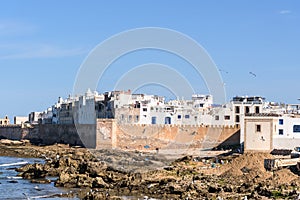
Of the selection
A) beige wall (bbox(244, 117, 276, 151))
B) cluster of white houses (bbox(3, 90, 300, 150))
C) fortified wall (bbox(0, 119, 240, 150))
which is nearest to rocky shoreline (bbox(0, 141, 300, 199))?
beige wall (bbox(244, 117, 276, 151))

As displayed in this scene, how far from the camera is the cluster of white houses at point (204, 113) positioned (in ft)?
133

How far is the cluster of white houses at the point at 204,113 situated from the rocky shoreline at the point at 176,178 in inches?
136

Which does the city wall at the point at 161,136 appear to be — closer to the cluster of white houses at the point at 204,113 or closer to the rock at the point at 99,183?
the cluster of white houses at the point at 204,113

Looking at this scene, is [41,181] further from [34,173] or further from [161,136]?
[161,136]

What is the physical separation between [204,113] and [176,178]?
28414mm

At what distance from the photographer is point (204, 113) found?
196 ft

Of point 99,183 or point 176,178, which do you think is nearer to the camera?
point 99,183

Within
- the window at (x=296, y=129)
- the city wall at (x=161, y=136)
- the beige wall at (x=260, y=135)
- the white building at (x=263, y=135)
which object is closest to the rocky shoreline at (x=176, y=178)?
the beige wall at (x=260, y=135)

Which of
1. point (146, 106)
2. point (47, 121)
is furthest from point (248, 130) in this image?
point (47, 121)

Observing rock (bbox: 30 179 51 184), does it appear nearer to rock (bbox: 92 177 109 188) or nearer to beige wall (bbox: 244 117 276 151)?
rock (bbox: 92 177 109 188)

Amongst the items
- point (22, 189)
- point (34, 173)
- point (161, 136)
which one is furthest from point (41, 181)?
point (161, 136)

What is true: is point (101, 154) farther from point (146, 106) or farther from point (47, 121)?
point (47, 121)

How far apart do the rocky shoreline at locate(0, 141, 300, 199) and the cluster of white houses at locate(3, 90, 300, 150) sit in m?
3.46

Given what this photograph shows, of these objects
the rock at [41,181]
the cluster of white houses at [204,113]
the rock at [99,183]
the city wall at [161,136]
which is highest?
the cluster of white houses at [204,113]
